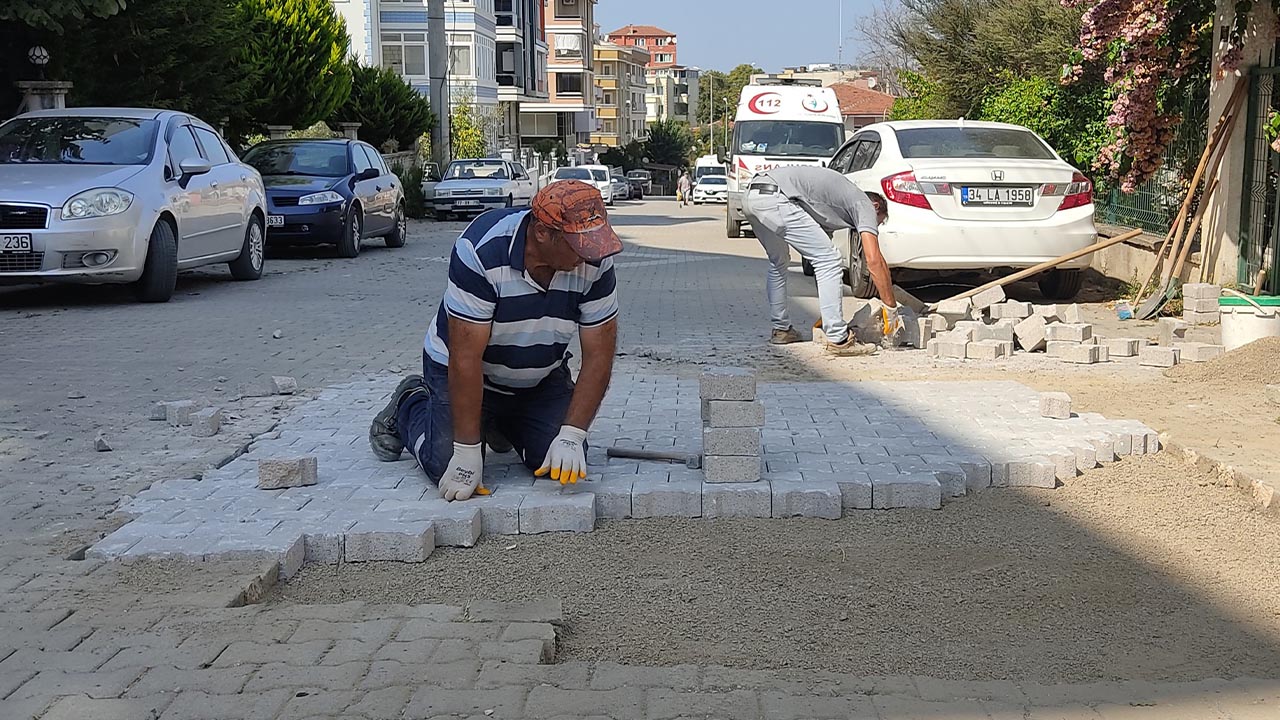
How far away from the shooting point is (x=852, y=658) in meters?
3.75

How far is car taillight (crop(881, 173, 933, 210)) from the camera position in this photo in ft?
36.8

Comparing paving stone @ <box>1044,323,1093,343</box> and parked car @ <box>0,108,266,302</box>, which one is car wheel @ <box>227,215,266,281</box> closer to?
parked car @ <box>0,108,266,302</box>

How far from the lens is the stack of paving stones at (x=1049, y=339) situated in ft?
28.6

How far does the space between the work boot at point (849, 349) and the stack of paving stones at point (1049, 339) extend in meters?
0.43

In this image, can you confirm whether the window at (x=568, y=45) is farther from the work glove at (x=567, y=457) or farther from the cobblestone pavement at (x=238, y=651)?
the work glove at (x=567, y=457)

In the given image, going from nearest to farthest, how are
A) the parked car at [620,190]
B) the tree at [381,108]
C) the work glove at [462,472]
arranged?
the work glove at [462,472] < the tree at [381,108] < the parked car at [620,190]

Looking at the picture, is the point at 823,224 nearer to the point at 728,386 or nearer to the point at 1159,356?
the point at 1159,356

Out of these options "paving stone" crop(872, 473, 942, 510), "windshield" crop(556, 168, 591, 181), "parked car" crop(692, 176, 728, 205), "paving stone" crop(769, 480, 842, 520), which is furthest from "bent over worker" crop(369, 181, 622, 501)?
"parked car" crop(692, 176, 728, 205)

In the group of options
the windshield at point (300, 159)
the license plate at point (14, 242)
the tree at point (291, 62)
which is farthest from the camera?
the tree at point (291, 62)

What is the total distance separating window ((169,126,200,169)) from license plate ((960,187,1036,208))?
7245 mm

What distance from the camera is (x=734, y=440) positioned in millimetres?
5184

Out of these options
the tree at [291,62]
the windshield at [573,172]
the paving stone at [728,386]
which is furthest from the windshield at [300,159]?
the windshield at [573,172]

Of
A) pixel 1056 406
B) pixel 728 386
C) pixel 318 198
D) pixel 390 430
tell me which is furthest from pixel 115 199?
pixel 1056 406

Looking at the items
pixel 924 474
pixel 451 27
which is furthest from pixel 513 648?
pixel 451 27
